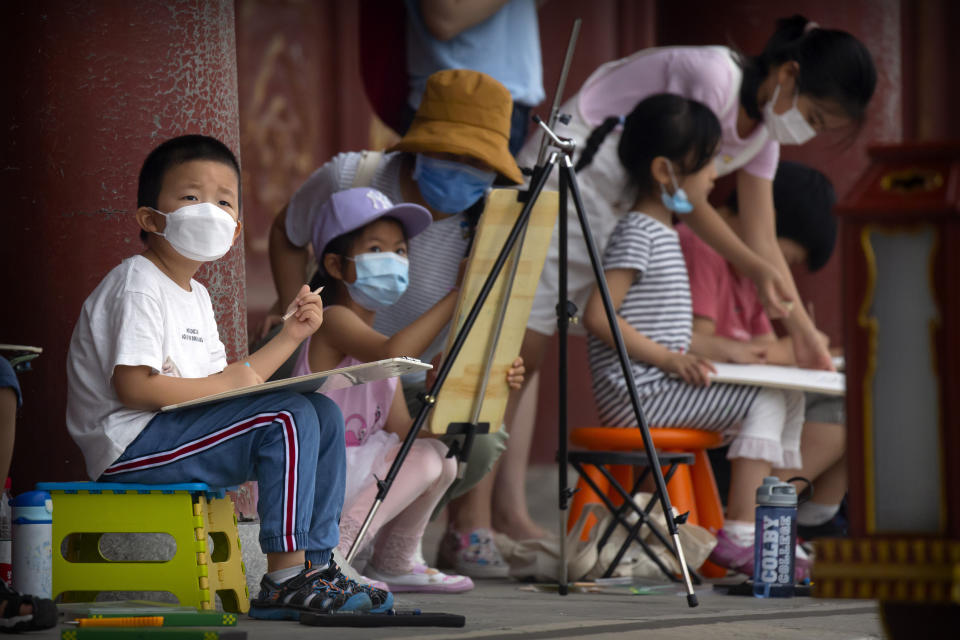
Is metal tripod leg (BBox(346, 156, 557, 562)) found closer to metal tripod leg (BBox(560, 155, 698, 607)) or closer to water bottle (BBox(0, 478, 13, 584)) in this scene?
metal tripod leg (BBox(560, 155, 698, 607))

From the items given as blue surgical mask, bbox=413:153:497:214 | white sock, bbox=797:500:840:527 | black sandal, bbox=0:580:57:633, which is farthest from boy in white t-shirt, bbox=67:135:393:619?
white sock, bbox=797:500:840:527

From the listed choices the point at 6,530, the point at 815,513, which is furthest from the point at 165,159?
the point at 815,513

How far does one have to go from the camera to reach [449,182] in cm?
384

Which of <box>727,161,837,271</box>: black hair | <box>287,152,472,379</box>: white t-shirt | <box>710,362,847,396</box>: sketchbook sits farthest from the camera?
<box>727,161,837,271</box>: black hair

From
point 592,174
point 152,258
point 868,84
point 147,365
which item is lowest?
point 147,365

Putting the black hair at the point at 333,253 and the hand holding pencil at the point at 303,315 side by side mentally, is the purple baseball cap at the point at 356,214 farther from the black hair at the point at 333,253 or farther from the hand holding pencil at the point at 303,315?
the hand holding pencil at the point at 303,315

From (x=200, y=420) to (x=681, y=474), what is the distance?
5.71 feet

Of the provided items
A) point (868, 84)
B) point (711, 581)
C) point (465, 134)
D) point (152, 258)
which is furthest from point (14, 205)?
point (868, 84)

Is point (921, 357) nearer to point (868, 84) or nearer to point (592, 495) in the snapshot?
point (592, 495)

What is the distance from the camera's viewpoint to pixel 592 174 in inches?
176

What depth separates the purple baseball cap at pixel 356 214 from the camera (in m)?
3.55

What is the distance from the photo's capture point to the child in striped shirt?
13.6 ft

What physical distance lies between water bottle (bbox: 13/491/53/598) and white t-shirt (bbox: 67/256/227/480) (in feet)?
0.56

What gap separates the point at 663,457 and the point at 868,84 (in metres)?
1.54
